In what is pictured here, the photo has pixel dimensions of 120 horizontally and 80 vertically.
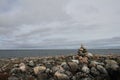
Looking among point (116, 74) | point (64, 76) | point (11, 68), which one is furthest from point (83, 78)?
point (11, 68)

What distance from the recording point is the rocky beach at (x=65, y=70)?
25.7 m

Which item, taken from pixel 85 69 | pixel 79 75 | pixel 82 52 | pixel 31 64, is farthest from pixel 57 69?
pixel 82 52

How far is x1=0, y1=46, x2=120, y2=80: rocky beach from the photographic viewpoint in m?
25.7

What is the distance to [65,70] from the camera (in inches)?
1045

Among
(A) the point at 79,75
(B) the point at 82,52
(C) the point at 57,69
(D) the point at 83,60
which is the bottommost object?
(A) the point at 79,75

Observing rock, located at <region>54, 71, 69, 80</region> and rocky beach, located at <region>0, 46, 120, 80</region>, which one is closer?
rock, located at <region>54, 71, 69, 80</region>

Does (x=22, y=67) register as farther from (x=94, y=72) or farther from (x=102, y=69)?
(x=102, y=69)

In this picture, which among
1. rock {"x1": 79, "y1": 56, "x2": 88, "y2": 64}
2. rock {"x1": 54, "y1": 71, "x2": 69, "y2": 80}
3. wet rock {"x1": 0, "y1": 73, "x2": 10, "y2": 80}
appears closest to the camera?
rock {"x1": 54, "y1": 71, "x2": 69, "y2": 80}

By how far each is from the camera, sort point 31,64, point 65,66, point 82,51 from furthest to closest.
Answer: point 82,51
point 31,64
point 65,66

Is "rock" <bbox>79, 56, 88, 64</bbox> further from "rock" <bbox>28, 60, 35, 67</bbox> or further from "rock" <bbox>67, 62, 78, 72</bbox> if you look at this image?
"rock" <bbox>28, 60, 35, 67</bbox>

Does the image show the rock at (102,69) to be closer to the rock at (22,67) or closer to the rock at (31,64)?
the rock at (31,64)

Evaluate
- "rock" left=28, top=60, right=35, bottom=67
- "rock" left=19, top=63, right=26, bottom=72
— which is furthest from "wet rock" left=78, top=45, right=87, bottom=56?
"rock" left=19, top=63, right=26, bottom=72

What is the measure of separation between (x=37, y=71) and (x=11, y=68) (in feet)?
11.2

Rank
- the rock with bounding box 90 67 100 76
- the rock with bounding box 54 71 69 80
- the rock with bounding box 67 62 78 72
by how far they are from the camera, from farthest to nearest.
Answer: the rock with bounding box 67 62 78 72 → the rock with bounding box 90 67 100 76 → the rock with bounding box 54 71 69 80
